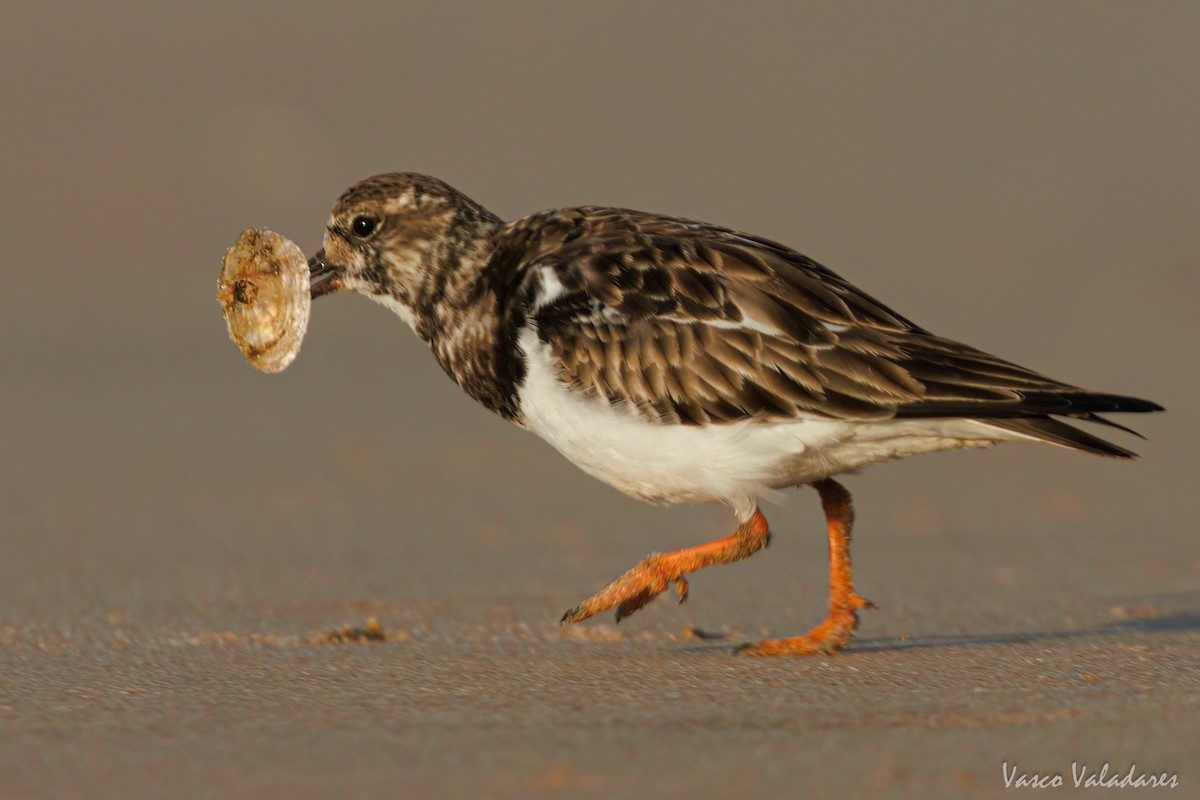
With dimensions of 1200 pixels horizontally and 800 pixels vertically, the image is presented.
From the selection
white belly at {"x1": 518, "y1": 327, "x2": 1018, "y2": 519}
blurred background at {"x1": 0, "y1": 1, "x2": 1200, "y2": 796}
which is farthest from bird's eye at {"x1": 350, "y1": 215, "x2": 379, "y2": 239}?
blurred background at {"x1": 0, "y1": 1, "x2": 1200, "y2": 796}

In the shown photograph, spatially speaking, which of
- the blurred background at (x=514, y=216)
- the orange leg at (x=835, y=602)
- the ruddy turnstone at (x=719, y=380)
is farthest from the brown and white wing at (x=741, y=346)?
the orange leg at (x=835, y=602)

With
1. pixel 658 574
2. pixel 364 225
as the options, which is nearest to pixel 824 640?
pixel 658 574

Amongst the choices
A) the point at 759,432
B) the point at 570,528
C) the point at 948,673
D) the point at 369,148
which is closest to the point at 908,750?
the point at 948,673

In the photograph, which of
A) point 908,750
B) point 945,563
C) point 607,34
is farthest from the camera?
point 607,34

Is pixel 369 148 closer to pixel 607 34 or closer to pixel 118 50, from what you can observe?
pixel 118 50

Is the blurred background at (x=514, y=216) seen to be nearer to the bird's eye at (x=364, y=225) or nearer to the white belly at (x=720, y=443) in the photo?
the white belly at (x=720, y=443)
